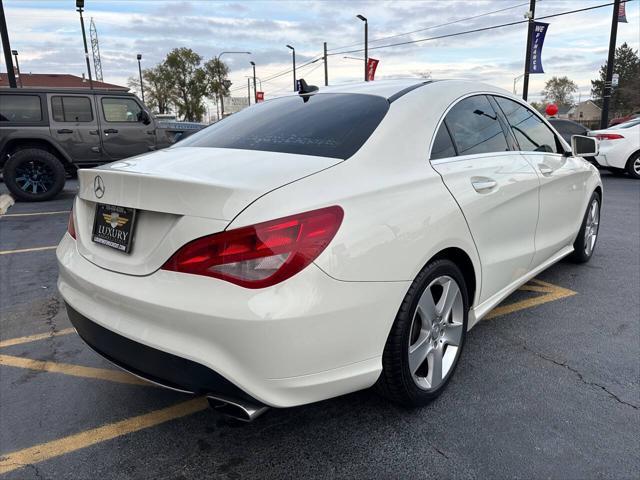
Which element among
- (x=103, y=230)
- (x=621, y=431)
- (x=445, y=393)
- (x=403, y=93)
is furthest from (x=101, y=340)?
(x=621, y=431)

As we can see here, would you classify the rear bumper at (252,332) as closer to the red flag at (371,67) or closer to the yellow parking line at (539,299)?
the yellow parking line at (539,299)

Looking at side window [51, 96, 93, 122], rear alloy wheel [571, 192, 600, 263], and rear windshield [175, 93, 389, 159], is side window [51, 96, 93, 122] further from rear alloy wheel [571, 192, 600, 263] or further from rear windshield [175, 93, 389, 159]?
rear alloy wheel [571, 192, 600, 263]

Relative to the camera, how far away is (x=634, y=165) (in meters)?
11.4

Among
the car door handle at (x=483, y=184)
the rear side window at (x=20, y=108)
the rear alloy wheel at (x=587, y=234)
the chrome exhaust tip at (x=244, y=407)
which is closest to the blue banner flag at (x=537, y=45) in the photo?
the rear alloy wheel at (x=587, y=234)

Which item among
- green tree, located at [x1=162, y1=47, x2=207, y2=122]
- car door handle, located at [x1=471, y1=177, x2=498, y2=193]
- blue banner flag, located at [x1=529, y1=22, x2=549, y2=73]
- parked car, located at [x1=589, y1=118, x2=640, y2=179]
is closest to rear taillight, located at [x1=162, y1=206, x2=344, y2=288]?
car door handle, located at [x1=471, y1=177, x2=498, y2=193]

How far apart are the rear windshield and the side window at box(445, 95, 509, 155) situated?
0.47 meters

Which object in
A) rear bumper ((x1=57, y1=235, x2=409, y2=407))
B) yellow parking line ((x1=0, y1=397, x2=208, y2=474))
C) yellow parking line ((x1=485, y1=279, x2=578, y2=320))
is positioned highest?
rear bumper ((x1=57, y1=235, x2=409, y2=407))

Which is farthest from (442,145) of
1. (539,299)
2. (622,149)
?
(622,149)

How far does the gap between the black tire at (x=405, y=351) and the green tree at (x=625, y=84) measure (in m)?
71.5

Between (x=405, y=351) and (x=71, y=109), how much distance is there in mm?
9417

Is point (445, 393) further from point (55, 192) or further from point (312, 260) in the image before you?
point (55, 192)

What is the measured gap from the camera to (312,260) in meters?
1.78

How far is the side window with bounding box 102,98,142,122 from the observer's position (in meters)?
9.82

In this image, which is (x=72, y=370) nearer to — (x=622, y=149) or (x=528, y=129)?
(x=528, y=129)
